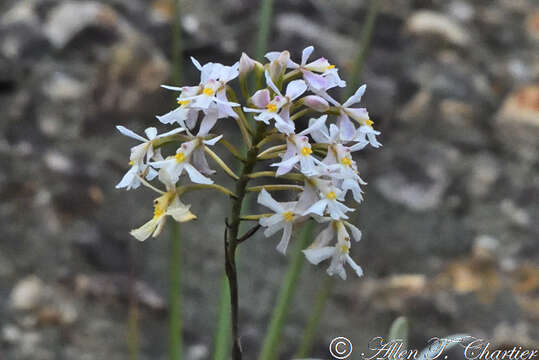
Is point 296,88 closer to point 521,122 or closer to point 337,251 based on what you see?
point 337,251

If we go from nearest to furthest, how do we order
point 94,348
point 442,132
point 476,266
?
point 94,348 < point 476,266 < point 442,132

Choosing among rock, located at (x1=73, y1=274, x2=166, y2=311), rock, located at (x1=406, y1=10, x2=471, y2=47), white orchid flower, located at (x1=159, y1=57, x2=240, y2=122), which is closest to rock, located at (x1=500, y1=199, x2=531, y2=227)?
rock, located at (x1=406, y1=10, x2=471, y2=47)

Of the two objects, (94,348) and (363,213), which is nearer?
(94,348)

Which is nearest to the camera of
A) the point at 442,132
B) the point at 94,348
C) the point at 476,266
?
the point at 94,348

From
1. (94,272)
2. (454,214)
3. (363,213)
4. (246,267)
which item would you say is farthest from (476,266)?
(94,272)

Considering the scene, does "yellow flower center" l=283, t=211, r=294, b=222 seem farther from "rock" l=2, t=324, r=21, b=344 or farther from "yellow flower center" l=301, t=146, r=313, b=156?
"rock" l=2, t=324, r=21, b=344

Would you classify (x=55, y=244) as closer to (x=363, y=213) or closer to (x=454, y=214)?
(x=363, y=213)

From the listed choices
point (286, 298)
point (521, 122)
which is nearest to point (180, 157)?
point (286, 298)
